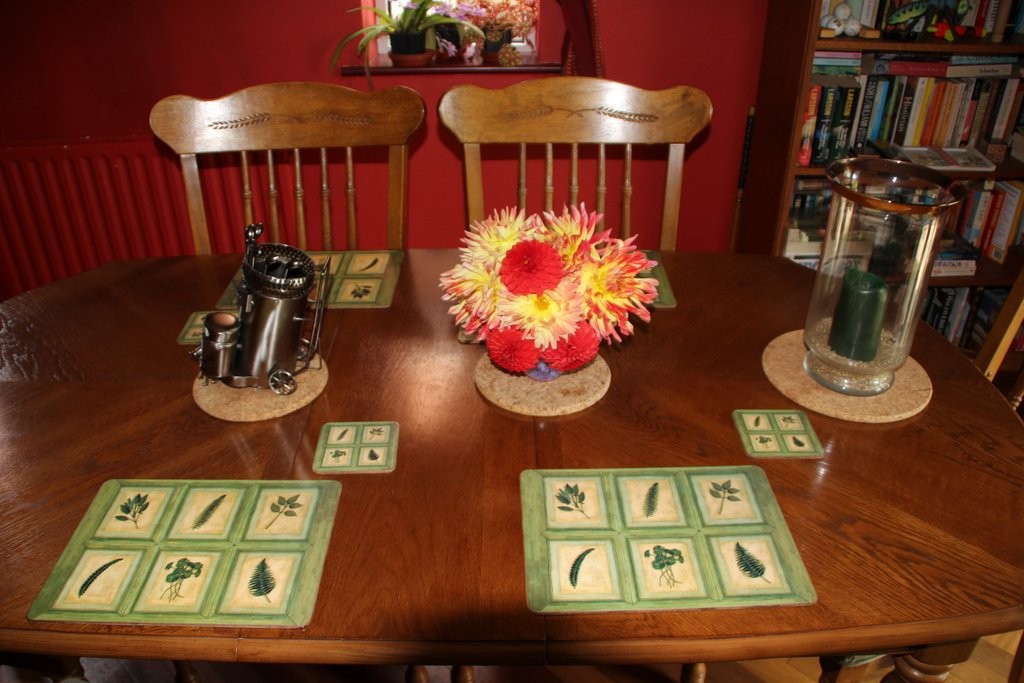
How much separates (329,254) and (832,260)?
0.92m

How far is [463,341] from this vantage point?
1.32 meters

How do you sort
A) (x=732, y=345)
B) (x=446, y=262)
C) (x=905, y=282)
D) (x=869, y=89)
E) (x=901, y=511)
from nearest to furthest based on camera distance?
(x=901, y=511) < (x=905, y=282) < (x=732, y=345) < (x=446, y=262) < (x=869, y=89)

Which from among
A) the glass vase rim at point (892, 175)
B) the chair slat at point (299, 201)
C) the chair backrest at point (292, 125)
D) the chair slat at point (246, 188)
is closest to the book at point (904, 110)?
the glass vase rim at point (892, 175)

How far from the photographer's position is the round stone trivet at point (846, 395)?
1137 mm

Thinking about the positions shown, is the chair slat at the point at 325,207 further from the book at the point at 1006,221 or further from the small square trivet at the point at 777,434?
the book at the point at 1006,221

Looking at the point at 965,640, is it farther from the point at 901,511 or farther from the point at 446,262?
the point at 446,262

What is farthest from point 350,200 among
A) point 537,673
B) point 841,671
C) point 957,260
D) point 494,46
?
point 957,260

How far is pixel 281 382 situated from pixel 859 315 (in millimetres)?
827

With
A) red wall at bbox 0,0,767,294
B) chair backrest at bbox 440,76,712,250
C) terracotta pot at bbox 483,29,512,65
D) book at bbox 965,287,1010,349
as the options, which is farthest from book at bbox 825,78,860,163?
terracotta pot at bbox 483,29,512,65

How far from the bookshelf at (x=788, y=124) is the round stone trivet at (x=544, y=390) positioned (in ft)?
4.34

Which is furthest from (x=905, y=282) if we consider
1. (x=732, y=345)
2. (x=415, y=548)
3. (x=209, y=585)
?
(x=209, y=585)

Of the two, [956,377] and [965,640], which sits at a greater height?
[956,377]

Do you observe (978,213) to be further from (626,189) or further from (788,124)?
(626,189)

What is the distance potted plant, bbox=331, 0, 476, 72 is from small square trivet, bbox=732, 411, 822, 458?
5.07ft
